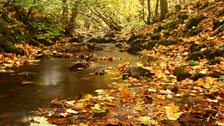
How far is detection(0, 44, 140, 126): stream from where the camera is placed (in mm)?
6155

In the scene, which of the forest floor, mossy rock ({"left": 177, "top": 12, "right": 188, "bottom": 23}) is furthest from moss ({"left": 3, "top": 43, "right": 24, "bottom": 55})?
mossy rock ({"left": 177, "top": 12, "right": 188, "bottom": 23})

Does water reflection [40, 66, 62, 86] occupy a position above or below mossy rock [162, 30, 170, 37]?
below

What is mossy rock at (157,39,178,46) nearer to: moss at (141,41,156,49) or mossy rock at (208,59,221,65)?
moss at (141,41,156,49)

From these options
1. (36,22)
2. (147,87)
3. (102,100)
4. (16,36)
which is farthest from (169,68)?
(36,22)

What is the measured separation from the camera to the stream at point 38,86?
616 centimetres

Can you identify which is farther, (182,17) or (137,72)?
(182,17)

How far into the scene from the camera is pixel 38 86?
8289 millimetres

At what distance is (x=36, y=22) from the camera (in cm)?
1942

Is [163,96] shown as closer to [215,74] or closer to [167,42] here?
[215,74]

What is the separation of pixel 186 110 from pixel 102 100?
1.65 meters

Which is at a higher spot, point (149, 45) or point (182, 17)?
point (182, 17)

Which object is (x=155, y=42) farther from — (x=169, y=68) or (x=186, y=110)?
(x=186, y=110)

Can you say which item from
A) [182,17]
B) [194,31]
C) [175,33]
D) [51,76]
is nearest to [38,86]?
[51,76]

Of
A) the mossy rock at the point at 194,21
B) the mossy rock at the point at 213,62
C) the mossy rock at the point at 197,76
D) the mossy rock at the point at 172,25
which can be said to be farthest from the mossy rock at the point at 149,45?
the mossy rock at the point at 197,76
